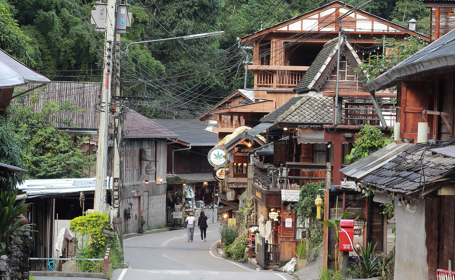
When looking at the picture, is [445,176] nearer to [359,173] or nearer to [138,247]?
[359,173]

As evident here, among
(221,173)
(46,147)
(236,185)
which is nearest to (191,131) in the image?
(221,173)

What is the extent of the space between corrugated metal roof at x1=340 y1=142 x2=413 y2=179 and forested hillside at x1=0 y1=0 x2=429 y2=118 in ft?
68.1

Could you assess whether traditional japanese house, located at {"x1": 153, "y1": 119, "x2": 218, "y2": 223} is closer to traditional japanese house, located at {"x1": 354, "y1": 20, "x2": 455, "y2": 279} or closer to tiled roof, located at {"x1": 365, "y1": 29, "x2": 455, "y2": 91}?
tiled roof, located at {"x1": 365, "y1": 29, "x2": 455, "y2": 91}

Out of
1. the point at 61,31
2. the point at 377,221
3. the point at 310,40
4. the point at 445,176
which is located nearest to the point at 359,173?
the point at 445,176

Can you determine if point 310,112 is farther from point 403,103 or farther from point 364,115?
point 403,103

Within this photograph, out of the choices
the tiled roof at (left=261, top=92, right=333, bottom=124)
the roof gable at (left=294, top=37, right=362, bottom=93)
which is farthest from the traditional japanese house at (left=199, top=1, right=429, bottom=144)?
the tiled roof at (left=261, top=92, right=333, bottom=124)

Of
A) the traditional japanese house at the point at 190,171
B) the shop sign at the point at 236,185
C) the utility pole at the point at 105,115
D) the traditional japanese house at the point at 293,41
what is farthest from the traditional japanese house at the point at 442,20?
the traditional japanese house at the point at 190,171

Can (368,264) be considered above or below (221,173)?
below

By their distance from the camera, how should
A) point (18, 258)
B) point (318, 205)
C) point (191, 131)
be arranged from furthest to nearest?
1. point (191, 131)
2. point (318, 205)
3. point (18, 258)

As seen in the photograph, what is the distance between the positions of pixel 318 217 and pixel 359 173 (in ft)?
27.8

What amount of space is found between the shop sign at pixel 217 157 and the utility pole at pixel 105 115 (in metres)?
15.0

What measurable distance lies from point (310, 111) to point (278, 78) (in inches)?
469

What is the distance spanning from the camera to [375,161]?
11938mm

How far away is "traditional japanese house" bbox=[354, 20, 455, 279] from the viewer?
346 inches
